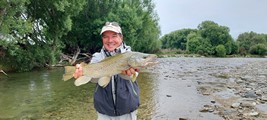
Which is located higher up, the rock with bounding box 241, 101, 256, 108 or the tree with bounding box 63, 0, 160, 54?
the tree with bounding box 63, 0, 160, 54

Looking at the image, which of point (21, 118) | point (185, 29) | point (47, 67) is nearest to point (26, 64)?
point (47, 67)

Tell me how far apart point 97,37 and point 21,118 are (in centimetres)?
3401

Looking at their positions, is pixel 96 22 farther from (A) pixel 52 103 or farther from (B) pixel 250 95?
(A) pixel 52 103

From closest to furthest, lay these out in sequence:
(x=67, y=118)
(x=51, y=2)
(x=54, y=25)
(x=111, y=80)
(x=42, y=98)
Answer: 1. (x=111, y=80)
2. (x=67, y=118)
3. (x=42, y=98)
4. (x=51, y=2)
5. (x=54, y=25)

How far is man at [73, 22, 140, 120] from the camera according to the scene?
4.32 meters

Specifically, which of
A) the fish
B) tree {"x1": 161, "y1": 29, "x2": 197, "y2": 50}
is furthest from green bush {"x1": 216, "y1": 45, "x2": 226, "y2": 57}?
the fish

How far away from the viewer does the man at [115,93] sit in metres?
4.32

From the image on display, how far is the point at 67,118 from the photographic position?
8.98 m

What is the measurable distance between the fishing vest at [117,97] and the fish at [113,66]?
0.22m

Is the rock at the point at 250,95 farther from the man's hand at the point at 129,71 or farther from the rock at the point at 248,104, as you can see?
the man's hand at the point at 129,71

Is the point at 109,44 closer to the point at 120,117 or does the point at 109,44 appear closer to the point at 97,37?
the point at 120,117

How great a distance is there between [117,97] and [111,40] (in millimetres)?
874

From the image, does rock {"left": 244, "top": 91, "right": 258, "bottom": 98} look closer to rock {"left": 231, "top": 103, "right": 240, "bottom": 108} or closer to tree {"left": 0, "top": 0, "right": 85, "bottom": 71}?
rock {"left": 231, "top": 103, "right": 240, "bottom": 108}

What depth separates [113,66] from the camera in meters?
3.96
